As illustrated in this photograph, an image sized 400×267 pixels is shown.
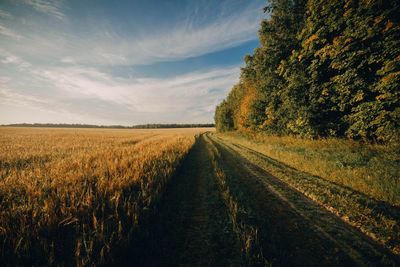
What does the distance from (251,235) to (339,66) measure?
10992 mm

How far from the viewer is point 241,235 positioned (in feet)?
11.9

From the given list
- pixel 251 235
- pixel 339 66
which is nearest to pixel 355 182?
pixel 251 235

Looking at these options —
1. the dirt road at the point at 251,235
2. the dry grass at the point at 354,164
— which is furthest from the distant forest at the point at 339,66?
the dirt road at the point at 251,235

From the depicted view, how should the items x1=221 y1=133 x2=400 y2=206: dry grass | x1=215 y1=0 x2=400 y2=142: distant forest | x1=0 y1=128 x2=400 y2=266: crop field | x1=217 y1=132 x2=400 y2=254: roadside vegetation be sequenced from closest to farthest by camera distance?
x1=0 y1=128 x2=400 y2=266: crop field < x1=217 y1=132 x2=400 y2=254: roadside vegetation < x1=221 y1=133 x2=400 y2=206: dry grass < x1=215 y1=0 x2=400 y2=142: distant forest

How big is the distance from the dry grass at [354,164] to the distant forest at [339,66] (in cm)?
77

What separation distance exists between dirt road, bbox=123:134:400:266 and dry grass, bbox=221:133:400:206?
2601 millimetres

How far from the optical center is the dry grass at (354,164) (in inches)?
226

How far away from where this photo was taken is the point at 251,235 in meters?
3.65

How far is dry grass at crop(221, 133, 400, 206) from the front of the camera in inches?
226

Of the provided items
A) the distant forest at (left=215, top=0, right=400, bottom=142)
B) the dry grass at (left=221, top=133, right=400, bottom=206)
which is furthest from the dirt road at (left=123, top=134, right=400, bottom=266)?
the distant forest at (left=215, top=0, right=400, bottom=142)

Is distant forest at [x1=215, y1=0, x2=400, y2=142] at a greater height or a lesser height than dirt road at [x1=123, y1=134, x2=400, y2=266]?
greater

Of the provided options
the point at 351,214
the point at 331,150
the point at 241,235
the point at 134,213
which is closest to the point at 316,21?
the point at 331,150

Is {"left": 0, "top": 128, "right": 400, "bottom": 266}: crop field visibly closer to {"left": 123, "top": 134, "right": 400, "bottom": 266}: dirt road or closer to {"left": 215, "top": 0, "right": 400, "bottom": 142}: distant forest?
{"left": 123, "top": 134, "right": 400, "bottom": 266}: dirt road

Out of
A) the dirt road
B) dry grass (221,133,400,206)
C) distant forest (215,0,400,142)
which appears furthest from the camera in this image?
distant forest (215,0,400,142)
